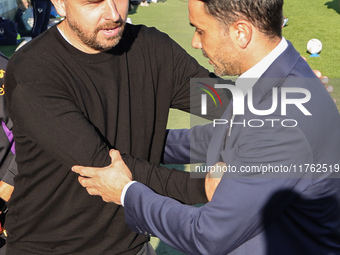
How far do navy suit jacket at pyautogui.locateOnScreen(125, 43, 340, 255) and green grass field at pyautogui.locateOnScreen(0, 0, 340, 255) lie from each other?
225 inches

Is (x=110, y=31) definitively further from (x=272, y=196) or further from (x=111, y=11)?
(x=272, y=196)

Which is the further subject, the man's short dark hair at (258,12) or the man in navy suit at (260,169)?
the man's short dark hair at (258,12)

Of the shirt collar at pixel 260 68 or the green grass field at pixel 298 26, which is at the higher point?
the shirt collar at pixel 260 68

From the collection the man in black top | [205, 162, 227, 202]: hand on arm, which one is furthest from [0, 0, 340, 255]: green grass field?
[205, 162, 227, 202]: hand on arm

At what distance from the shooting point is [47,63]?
2.81 m

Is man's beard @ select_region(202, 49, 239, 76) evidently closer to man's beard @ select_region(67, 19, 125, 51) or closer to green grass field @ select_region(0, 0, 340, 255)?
man's beard @ select_region(67, 19, 125, 51)

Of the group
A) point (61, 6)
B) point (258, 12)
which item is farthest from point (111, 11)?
point (258, 12)

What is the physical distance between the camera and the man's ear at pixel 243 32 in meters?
2.67

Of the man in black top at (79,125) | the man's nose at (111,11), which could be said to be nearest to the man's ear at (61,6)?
the man in black top at (79,125)

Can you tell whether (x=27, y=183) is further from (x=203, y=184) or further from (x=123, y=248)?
(x=203, y=184)

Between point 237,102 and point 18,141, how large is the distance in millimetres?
1211

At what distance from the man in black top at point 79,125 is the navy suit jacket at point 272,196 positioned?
38 cm

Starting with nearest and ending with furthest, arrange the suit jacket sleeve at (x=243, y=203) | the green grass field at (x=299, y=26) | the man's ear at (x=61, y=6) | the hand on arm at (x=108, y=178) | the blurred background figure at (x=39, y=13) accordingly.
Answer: the suit jacket sleeve at (x=243, y=203), the hand on arm at (x=108, y=178), the man's ear at (x=61, y=6), the green grass field at (x=299, y=26), the blurred background figure at (x=39, y=13)

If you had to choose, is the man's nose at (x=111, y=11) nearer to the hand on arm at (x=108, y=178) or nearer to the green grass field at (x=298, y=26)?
the hand on arm at (x=108, y=178)
